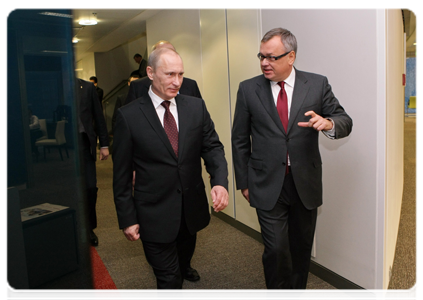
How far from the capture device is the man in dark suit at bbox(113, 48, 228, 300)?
1979mm

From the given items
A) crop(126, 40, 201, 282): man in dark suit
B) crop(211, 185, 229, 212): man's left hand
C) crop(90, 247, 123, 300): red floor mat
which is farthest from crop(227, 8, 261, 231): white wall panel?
crop(211, 185, 229, 212): man's left hand

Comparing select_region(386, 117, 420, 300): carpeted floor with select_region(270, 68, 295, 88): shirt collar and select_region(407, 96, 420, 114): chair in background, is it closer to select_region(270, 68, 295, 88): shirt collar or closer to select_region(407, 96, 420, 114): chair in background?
select_region(270, 68, 295, 88): shirt collar

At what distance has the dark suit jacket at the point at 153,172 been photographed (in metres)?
1.98

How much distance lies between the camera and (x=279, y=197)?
7.32 feet

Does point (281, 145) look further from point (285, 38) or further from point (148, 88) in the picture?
point (148, 88)

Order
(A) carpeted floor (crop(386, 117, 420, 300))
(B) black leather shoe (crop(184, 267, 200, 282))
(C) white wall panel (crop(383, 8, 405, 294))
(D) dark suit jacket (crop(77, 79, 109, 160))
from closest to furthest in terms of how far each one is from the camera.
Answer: (C) white wall panel (crop(383, 8, 405, 294)) < (A) carpeted floor (crop(386, 117, 420, 300)) < (B) black leather shoe (crop(184, 267, 200, 282)) < (D) dark suit jacket (crop(77, 79, 109, 160))

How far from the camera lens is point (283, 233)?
7.36 feet

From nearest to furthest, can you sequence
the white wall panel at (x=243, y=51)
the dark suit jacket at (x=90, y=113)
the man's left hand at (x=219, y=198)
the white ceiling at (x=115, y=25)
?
the man's left hand at (x=219, y=198) < the dark suit jacket at (x=90, y=113) < the white wall panel at (x=243, y=51) < the white ceiling at (x=115, y=25)

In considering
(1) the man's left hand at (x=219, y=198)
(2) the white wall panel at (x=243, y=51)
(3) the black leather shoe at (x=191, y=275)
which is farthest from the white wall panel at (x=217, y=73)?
(1) the man's left hand at (x=219, y=198)

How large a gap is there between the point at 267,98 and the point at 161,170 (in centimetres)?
74

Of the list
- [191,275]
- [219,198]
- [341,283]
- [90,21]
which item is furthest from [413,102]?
[219,198]

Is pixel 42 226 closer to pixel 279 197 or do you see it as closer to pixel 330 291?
pixel 279 197

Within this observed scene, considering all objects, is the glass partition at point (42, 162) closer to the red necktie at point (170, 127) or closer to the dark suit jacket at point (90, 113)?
the red necktie at point (170, 127)

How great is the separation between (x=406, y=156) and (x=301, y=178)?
781 centimetres
